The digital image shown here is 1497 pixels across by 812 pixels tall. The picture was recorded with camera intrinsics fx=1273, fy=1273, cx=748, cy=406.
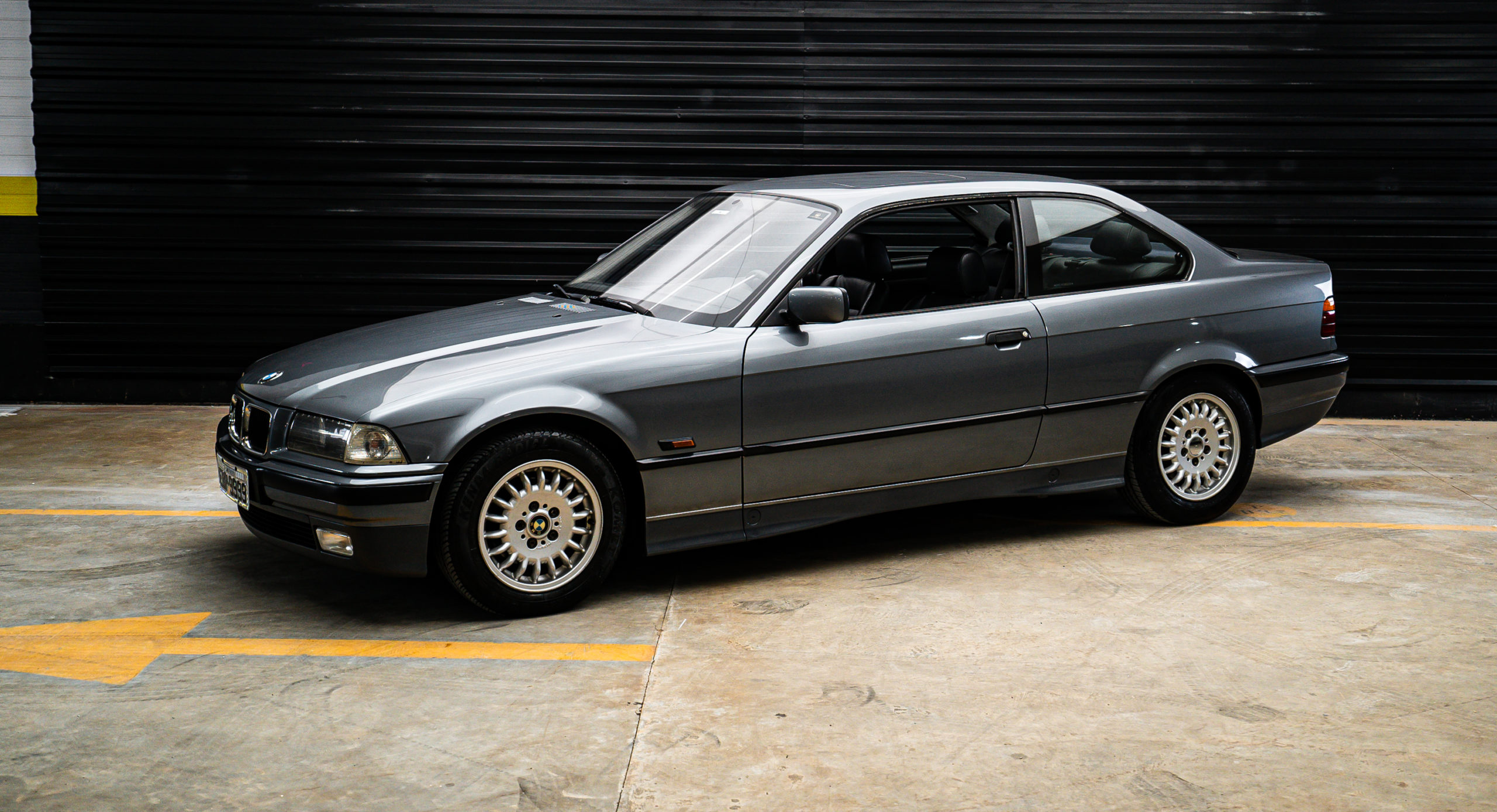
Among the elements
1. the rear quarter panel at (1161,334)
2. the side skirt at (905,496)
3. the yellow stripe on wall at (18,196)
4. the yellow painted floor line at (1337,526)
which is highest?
the yellow stripe on wall at (18,196)

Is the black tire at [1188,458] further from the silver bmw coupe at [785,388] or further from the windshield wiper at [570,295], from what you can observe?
the windshield wiper at [570,295]

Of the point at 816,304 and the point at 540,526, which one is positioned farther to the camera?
the point at 816,304

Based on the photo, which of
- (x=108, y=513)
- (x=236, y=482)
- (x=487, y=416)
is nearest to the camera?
(x=487, y=416)

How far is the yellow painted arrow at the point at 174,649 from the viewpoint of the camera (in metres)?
4.08

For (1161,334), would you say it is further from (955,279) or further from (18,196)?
(18,196)

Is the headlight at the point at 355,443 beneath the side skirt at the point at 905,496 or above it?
above

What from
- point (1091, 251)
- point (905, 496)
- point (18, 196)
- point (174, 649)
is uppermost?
point (18, 196)

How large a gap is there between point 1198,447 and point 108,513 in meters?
5.00

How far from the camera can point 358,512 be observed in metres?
4.21

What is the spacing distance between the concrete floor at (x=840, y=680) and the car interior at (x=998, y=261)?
107cm

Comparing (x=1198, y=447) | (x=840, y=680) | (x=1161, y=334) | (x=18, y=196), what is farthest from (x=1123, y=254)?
(x=18, y=196)

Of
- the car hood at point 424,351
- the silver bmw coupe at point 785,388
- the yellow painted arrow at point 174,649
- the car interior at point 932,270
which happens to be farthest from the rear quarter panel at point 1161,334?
the yellow painted arrow at point 174,649

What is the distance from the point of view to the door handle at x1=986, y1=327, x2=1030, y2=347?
5109 mm

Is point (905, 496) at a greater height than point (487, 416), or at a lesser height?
lesser
